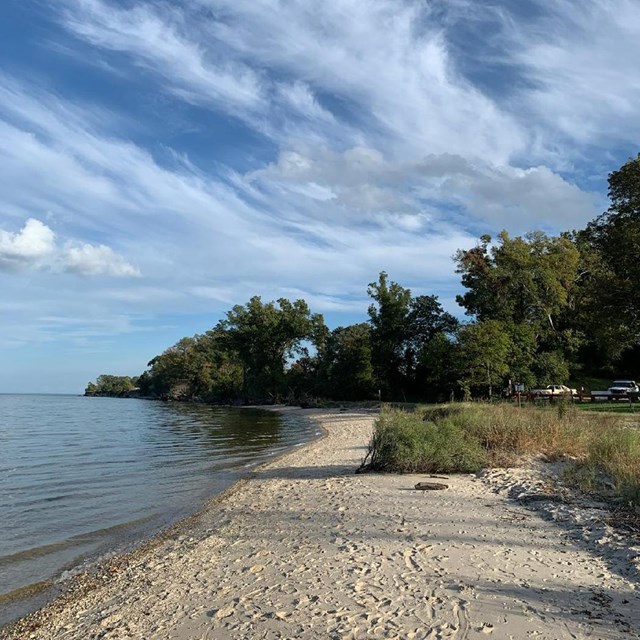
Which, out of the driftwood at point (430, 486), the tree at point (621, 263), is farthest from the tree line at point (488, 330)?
the driftwood at point (430, 486)

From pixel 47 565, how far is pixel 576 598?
8077mm

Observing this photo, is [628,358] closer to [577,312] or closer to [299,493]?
[577,312]

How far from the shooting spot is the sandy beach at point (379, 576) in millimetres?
5129

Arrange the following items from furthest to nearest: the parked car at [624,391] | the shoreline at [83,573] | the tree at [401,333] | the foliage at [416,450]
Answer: the tree at [401,333] < the parked car at [624,391] < the foliage at [416,450] < the shoreline at [83,573]

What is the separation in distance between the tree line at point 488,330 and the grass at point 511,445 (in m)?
14.4

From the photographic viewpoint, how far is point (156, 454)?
2244 centimetres

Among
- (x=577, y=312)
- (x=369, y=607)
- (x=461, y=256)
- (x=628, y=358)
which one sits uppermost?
(x=461, y=256)

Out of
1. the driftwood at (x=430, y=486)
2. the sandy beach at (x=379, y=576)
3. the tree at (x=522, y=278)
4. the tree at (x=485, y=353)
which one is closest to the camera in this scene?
the sandy beach at (x=379, y=576)

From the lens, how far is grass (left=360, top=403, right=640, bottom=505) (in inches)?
448

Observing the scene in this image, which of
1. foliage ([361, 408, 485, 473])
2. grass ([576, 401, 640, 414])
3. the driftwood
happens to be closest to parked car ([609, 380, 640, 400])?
grass ([576, 401, 640, 414])

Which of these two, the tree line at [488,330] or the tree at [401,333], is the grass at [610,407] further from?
the tree at [401,333]

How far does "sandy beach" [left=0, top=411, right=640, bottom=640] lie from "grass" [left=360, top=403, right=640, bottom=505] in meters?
1.56

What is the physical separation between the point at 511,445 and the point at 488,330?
26.3m

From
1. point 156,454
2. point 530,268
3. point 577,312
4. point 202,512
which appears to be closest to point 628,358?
point 577,312
